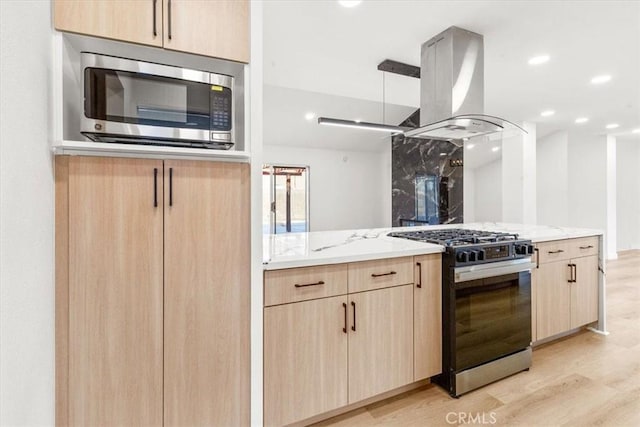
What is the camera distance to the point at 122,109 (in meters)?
1.33

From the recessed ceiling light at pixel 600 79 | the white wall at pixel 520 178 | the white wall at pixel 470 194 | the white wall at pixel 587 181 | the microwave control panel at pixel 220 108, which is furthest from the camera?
the white wall at pixel 470 194

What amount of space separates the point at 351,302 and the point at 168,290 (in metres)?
0.93

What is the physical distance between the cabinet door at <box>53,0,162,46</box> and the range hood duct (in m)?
1.98

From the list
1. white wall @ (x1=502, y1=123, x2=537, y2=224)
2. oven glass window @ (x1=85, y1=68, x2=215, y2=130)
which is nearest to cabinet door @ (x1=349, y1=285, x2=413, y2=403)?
oven glass window @ (x1=85, y1=68, x2=215, y2=130)

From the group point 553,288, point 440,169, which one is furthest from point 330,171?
point 553,288

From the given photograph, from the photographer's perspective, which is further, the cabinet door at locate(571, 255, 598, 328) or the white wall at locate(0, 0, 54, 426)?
the cabinet door at locate(571, 255, 598, 328)

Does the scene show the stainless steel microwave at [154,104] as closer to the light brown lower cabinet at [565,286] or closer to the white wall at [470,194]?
the light brown lower cabinet at [565,286]

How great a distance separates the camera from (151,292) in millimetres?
1377

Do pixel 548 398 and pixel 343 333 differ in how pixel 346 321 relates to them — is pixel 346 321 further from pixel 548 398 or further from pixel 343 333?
pixel 548 398

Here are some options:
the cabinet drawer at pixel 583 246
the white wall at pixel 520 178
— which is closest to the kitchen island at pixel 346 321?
the cabinet drawer at pixel 583 246

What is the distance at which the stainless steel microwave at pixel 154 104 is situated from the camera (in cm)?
128

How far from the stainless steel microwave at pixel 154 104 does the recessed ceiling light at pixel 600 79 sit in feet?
14.0

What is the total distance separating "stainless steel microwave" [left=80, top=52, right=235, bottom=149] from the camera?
1.28m

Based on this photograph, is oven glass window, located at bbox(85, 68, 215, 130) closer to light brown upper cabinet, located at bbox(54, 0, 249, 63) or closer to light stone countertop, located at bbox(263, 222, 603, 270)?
light brown upper cabinet, located at bbox(54, 0, 249, 63)
